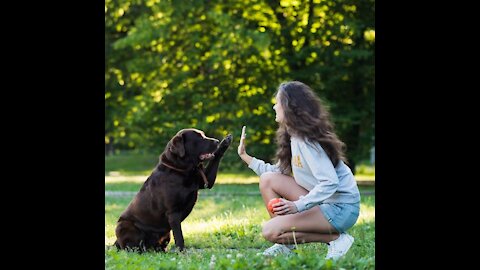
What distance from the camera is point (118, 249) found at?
6.86m

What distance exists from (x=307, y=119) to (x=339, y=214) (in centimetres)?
82

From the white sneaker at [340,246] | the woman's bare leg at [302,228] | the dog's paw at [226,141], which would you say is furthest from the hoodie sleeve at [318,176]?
the dog's paw at [226,141]

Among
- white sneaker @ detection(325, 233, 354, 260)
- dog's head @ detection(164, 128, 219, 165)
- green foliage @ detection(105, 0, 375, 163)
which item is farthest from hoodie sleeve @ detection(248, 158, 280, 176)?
green foliage @ detection(105, 0, 375, 163)

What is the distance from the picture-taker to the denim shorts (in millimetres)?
5598

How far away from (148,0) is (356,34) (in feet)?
27.3

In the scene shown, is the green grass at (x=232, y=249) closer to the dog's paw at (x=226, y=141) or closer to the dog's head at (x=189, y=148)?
the dog's head at (x=189, y=148)

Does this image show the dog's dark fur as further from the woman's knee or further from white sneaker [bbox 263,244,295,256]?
white sneaker [bbox 263,244,295,256]

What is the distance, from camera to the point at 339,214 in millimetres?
5609

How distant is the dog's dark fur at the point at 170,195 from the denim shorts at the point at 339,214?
1.40 metres

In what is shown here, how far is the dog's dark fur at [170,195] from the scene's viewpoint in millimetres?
6613

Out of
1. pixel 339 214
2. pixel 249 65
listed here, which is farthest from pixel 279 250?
pixel 249 65

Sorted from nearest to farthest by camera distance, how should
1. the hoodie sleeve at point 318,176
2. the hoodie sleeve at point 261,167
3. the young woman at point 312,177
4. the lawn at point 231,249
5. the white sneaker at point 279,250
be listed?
1. the lawn at point 231,249
2. the hoodie sleeve at point 318,176
3. the young woman at point 312,177
4. the white sneaker at point 279,250
5. the hoodie sleeve at point 261,167
